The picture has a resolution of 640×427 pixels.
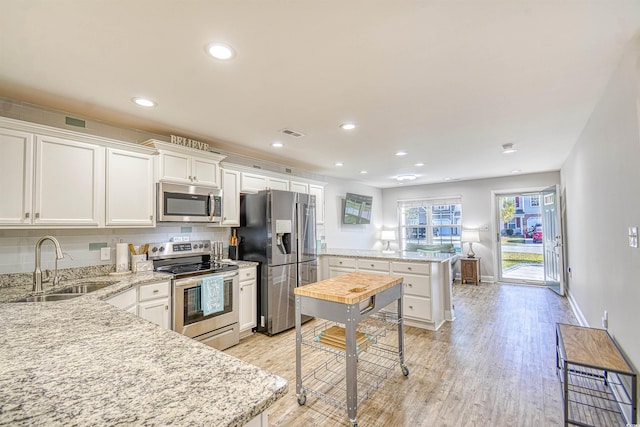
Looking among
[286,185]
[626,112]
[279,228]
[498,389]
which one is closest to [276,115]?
[279,228]

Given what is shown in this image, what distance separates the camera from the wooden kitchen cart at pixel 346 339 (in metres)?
2.02

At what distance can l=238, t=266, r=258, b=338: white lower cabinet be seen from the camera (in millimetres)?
3504

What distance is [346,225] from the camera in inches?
265

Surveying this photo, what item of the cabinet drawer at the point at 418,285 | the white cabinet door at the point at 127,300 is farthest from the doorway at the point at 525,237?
the white cabinet door at the point at 127,300

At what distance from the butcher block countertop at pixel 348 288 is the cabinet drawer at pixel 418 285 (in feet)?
4.01

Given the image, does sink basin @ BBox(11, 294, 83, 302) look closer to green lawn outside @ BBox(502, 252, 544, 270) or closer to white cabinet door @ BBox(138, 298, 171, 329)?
white cabinet door @ BBox(138, 298, 171, 329)

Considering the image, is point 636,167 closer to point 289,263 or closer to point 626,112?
point 626,112

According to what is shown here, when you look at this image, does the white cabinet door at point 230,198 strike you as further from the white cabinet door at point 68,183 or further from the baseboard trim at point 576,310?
the baseboard trim at point 576,310

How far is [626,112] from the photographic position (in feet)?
6.23

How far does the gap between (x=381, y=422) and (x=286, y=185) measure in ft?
10.7

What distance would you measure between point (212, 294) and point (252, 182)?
160 cm

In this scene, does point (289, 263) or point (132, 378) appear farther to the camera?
point (289, 263)

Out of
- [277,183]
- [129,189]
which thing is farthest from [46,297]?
[277,183]

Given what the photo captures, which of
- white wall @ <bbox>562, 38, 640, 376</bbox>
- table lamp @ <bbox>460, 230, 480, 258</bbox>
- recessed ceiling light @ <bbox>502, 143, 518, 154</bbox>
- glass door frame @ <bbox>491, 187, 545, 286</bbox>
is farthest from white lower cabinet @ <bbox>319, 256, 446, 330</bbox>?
glass door frame @ <bbox>491, 187, 545, 286</bbox>
